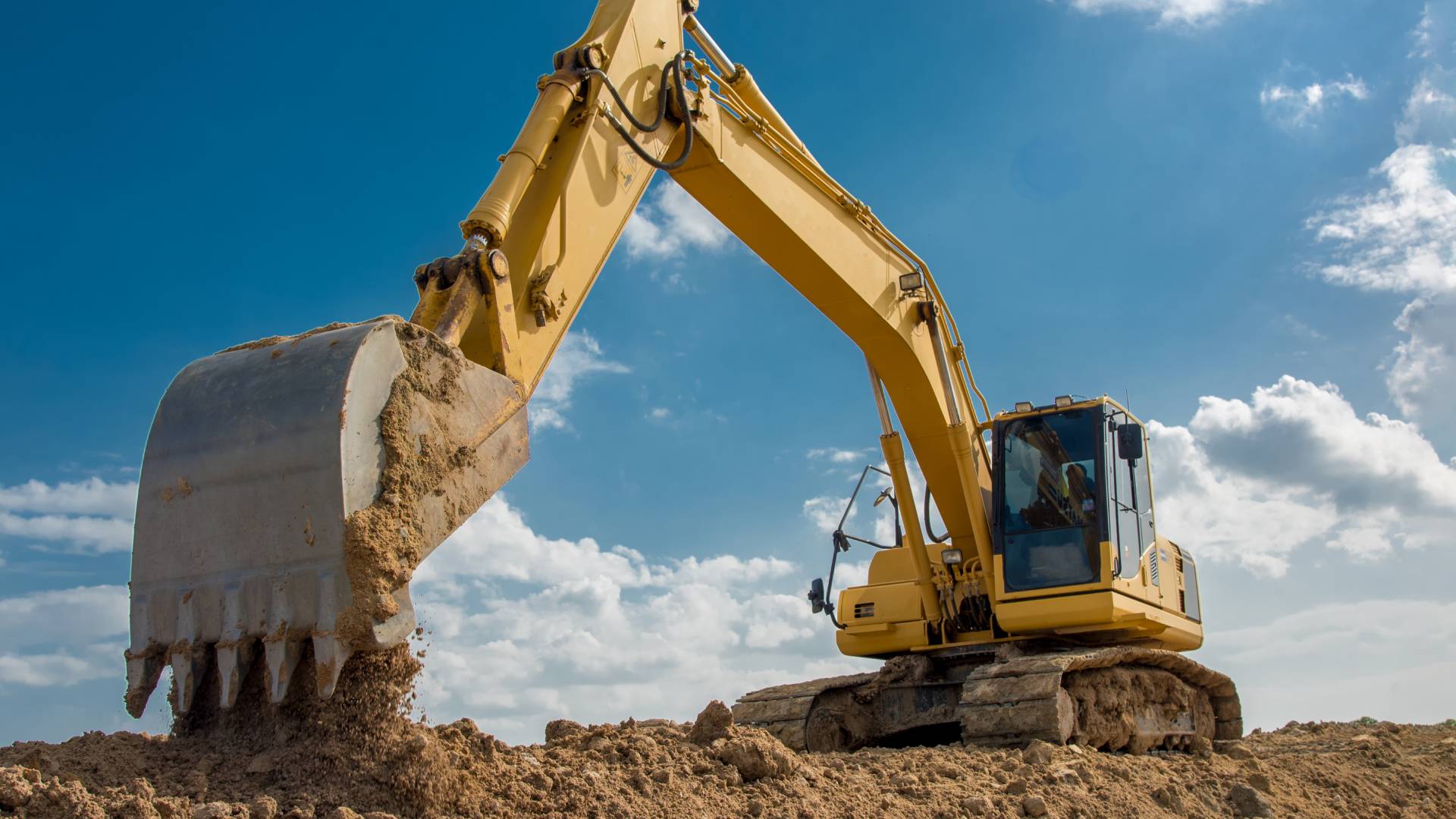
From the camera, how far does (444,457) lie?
4332 mm

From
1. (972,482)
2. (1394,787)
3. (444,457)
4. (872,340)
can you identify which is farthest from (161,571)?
(1394,787)

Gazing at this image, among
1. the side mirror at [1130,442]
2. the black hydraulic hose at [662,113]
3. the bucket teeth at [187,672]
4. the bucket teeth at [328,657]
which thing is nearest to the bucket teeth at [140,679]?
the bucket teeth at [187,672]

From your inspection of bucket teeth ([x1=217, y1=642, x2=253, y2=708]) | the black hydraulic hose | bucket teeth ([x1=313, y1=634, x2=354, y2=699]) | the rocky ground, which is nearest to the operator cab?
the rocky ground

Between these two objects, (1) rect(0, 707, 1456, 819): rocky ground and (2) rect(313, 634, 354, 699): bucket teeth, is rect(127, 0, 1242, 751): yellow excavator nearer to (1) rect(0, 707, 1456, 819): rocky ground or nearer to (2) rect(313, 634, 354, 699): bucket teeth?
(2) rect(313, 634, 354, 699): bucket teeth

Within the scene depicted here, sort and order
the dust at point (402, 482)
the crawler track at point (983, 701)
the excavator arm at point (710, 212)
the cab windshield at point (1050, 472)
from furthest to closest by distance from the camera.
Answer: the cab windshield at point (1050, 472), the crawler track at point (983, 701), the excavator arm at point (710, 212), the dust at point (402, 482)

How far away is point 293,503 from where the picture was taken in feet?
13.0

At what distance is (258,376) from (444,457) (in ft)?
2.39

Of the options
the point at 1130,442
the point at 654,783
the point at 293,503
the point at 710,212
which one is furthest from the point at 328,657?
the point at 1130,442

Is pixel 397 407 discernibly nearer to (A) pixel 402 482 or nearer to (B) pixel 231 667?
(A) pixel 402 482

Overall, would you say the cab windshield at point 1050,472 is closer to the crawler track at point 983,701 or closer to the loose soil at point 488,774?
the crawler track at point 983,701

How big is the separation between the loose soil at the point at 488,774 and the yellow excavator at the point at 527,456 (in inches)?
7.5

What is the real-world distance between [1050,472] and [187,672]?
6.54 meters

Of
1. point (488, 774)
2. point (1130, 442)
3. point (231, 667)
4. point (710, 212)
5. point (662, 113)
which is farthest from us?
point (1130, 442)

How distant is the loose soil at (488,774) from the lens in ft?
12.4
